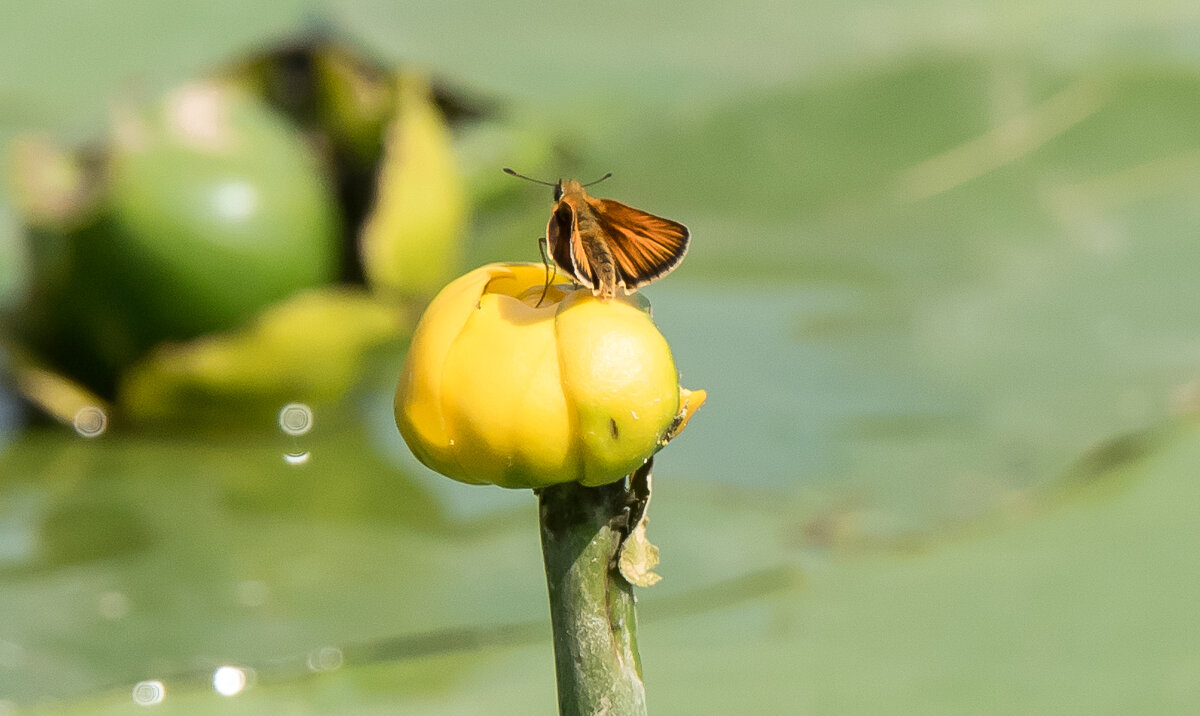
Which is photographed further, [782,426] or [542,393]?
[782,426]

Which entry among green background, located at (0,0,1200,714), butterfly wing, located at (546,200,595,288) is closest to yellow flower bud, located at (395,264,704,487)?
butterfly wing, located at (546,200,595,288)

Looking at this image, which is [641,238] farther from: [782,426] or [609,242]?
[782,426]

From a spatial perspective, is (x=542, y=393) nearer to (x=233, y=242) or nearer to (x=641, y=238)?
(x=641, y=238)

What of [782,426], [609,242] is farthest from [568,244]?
[782,426]

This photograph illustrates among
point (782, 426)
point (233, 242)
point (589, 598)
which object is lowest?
point (589, 598)

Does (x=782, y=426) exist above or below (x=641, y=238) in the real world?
above

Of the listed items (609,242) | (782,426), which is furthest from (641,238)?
(782,426)
